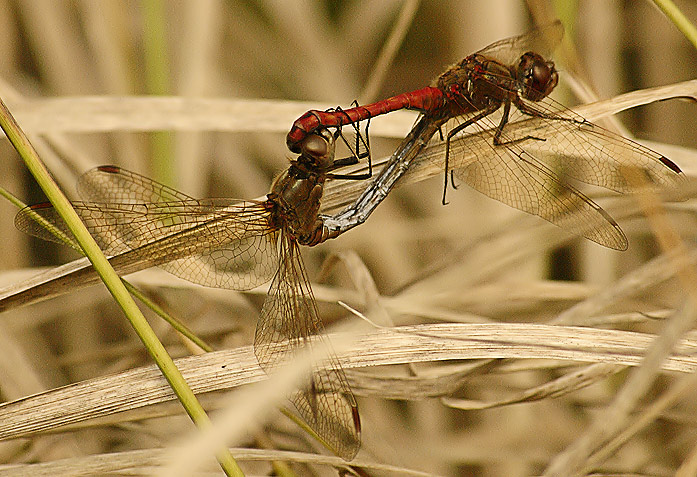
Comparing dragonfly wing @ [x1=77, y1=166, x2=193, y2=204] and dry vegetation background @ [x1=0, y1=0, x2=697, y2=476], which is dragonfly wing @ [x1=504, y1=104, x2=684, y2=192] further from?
dragonfly wing @ [x1=77, y1=166, x2=193, y2=204]

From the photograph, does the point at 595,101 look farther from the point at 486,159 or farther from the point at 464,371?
the point at 464,371

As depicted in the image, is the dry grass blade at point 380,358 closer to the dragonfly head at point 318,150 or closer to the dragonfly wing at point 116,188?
the dragonfly head at point 318,150

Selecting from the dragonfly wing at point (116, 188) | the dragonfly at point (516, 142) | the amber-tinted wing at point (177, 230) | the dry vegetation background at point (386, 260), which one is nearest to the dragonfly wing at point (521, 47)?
the dragonfly at point (516, 142)

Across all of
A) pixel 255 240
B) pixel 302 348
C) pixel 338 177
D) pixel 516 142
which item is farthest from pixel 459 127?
pixel 302 348

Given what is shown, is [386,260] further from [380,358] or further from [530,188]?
[380,358]

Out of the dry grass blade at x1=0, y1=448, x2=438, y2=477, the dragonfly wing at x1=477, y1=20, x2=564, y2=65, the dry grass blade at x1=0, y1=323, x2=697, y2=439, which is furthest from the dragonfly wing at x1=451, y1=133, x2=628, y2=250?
the dry grass blade at x1=0, y1=448, x2=438, y2=477

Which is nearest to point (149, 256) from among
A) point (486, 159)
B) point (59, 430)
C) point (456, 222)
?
point (59, 430)

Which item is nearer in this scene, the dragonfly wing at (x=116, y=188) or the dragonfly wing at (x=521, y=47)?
the dragonfly wing at (x=116, y=188)
